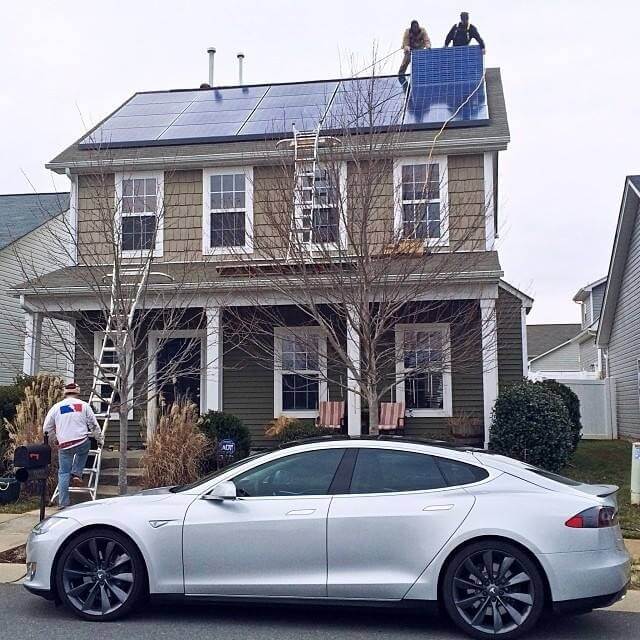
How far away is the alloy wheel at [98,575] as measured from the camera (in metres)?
5.96

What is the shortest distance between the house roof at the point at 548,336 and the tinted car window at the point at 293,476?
3734 centimetres

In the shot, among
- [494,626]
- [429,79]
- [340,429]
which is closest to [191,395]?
[340,429]

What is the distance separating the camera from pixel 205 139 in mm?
14773

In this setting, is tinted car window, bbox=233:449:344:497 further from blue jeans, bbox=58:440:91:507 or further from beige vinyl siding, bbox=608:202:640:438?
beige vinyl siding, bbox=608:202:640:438

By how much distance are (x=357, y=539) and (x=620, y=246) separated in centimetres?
1554

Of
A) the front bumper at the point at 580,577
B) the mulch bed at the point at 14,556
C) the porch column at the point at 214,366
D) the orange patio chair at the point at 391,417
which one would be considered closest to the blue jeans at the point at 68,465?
the mulch bed at the point at 14,556

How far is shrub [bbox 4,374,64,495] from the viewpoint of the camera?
1102 cm

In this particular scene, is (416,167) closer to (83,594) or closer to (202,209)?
(202,209)

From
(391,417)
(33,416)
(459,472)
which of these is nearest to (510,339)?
(391,417)

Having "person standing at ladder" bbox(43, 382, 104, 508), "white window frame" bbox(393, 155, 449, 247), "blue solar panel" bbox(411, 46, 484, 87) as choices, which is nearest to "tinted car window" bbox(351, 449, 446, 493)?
"white window frame" bbox(393, 155, 449, 247)

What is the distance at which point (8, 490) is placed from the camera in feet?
35.6

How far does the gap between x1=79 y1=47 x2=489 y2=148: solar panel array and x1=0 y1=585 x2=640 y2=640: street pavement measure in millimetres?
8392

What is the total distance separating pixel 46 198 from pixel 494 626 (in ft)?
72.1

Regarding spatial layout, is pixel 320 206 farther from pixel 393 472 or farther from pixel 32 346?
pixel 32 346
